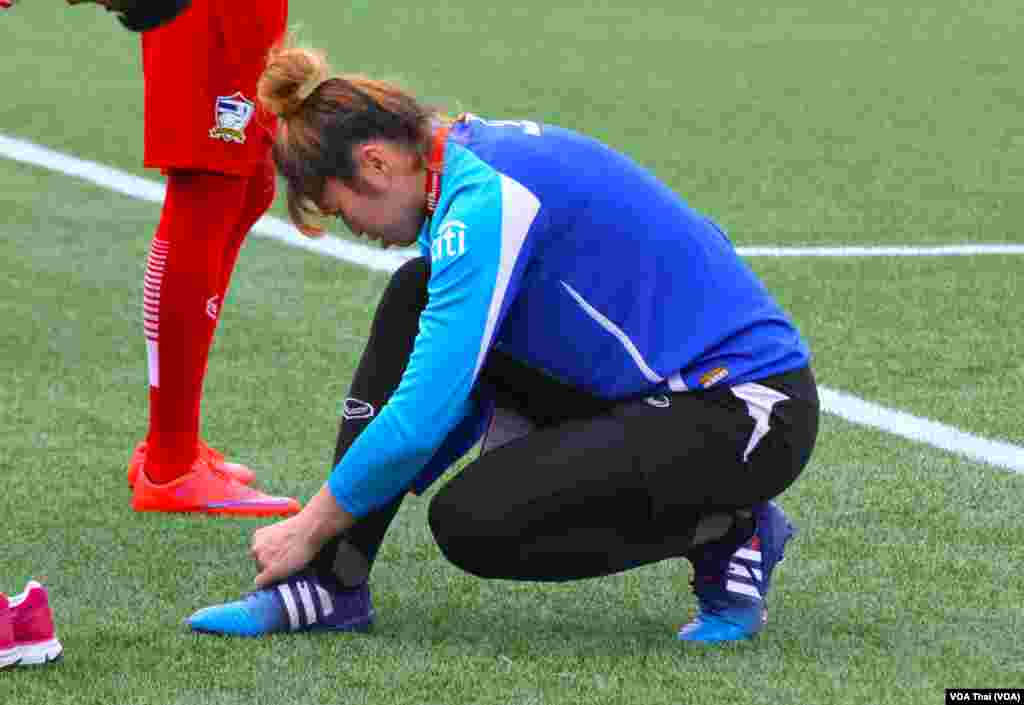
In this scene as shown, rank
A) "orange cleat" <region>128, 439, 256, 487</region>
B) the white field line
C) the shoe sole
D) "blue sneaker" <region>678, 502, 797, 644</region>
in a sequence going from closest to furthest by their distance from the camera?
the shoe sole < "blue sneaker" <region>678, 502, 797, 644</region> < "orange cleat" <region>128, 439, 256, 487</region> < the white field line

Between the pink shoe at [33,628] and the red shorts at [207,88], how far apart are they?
1.33 meters

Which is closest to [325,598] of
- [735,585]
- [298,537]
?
[298,537]

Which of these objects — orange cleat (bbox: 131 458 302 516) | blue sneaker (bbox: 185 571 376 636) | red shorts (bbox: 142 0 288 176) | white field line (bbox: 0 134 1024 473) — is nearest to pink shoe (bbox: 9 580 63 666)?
blue sneaker (bbox: 185 571 376 636)

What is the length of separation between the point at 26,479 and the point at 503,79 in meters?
7.40

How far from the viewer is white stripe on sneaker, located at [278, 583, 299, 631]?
3744 mm

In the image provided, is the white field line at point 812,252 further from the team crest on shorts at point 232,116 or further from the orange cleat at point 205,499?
the team crest on shorts at point 232,116

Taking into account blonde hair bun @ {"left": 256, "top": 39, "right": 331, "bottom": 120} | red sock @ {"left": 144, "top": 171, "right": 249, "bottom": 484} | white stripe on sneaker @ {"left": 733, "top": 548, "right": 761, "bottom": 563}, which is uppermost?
blonde hair bun @ {"left": 256, "top": 39, "right": 331, "bottom": 120}

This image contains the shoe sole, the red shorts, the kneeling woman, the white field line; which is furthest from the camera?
the white field line

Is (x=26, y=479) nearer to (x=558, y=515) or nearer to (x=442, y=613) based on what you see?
(x=442, y=613)

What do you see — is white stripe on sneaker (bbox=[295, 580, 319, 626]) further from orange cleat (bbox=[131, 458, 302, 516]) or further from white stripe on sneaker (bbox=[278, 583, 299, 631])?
orange cleat (bbox=[131, 458, 302, 516])

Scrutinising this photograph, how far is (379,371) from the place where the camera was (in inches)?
149

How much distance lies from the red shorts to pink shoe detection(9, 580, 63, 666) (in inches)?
52.4

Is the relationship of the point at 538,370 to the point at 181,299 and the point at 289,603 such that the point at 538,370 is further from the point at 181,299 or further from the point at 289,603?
the point at 181,299

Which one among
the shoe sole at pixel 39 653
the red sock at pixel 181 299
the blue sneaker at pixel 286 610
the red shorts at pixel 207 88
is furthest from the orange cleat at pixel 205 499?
the shoe sole at pixel 39 653
